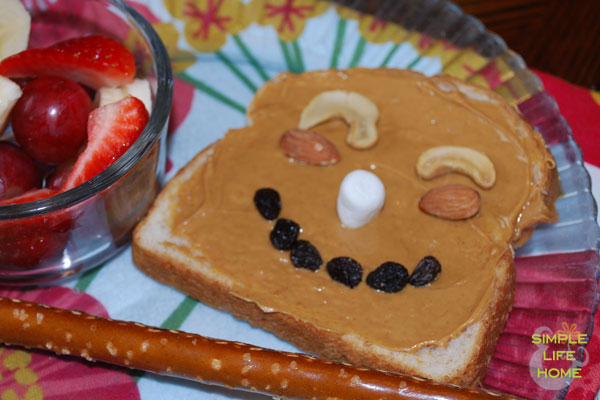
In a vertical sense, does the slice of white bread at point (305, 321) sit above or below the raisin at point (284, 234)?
below

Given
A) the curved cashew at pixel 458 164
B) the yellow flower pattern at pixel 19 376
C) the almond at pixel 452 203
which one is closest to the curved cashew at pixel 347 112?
the curved cashew at pixel 458 164

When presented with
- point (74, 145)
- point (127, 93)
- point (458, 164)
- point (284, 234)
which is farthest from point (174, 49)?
point (458, 164)

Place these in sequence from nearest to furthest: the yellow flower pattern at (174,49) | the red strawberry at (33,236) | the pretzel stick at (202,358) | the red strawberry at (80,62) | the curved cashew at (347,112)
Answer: the pretzel stick at (202,358), the red strawberry at (33,236), the red strawberry at (80,62), the curved cashew at (347,112), the yellow flower pattern at (174,49)

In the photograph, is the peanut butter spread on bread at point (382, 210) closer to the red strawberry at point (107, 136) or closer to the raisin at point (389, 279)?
the raisin at point (389, 279)

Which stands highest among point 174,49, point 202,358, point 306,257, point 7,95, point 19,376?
point 7,95

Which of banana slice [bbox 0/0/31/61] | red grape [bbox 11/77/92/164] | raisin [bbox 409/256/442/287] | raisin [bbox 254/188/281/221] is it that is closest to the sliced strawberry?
red grape [bbox 11/77/92/164]

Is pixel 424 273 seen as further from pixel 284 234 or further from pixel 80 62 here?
pixel 80 62
